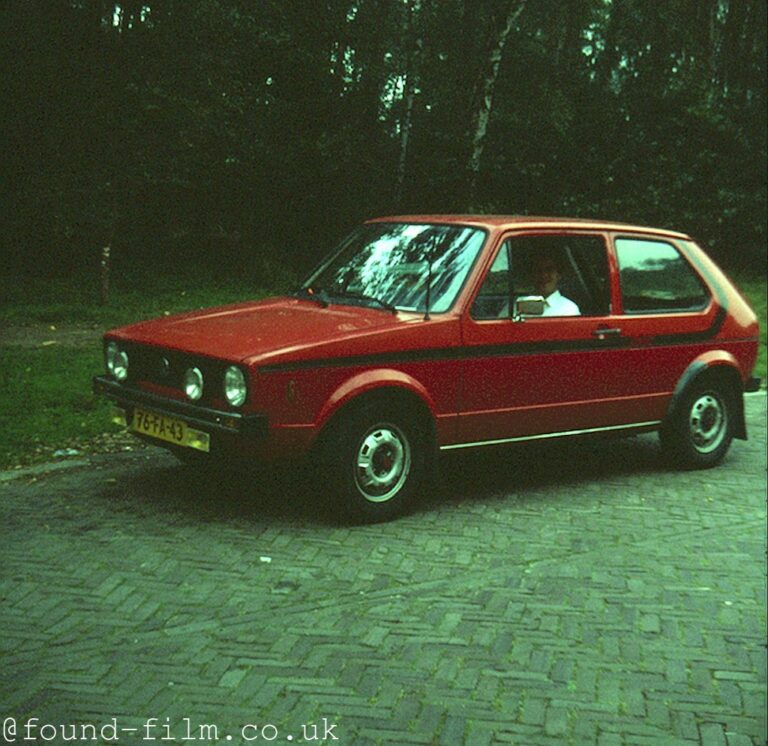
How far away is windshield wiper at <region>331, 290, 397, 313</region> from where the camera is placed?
6.56 meters

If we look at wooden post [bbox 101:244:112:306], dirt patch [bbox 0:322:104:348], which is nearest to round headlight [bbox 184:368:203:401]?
wooden post [bbox 101:244:112:306]

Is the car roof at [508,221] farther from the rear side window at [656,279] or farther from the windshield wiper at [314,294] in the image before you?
the windshield wiper at [314,294]

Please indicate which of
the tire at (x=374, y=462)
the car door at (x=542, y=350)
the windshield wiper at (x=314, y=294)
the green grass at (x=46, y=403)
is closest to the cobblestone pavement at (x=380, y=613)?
the tire at (x=374, y=462)

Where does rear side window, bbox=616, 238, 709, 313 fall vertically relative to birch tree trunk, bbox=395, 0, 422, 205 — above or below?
below

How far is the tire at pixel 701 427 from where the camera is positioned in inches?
307

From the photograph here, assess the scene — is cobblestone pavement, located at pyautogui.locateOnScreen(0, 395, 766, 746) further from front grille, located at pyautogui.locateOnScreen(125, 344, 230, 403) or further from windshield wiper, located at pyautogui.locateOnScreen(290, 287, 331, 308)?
windshield wiper, located at pyautogui.locateOnScreen(290, 287, 331, 308)

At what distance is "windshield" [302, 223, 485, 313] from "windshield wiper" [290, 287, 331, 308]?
10 mm

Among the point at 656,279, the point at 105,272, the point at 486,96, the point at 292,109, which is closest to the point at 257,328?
the point at 292,109

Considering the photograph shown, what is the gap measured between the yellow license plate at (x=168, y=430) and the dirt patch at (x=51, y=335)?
3.86m

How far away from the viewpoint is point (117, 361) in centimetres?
657

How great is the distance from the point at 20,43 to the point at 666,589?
379 centimetres

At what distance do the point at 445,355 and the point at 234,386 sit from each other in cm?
134

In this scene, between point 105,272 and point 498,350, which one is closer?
point 498,350

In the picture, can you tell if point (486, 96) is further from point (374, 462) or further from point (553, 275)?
point (374, 462)
